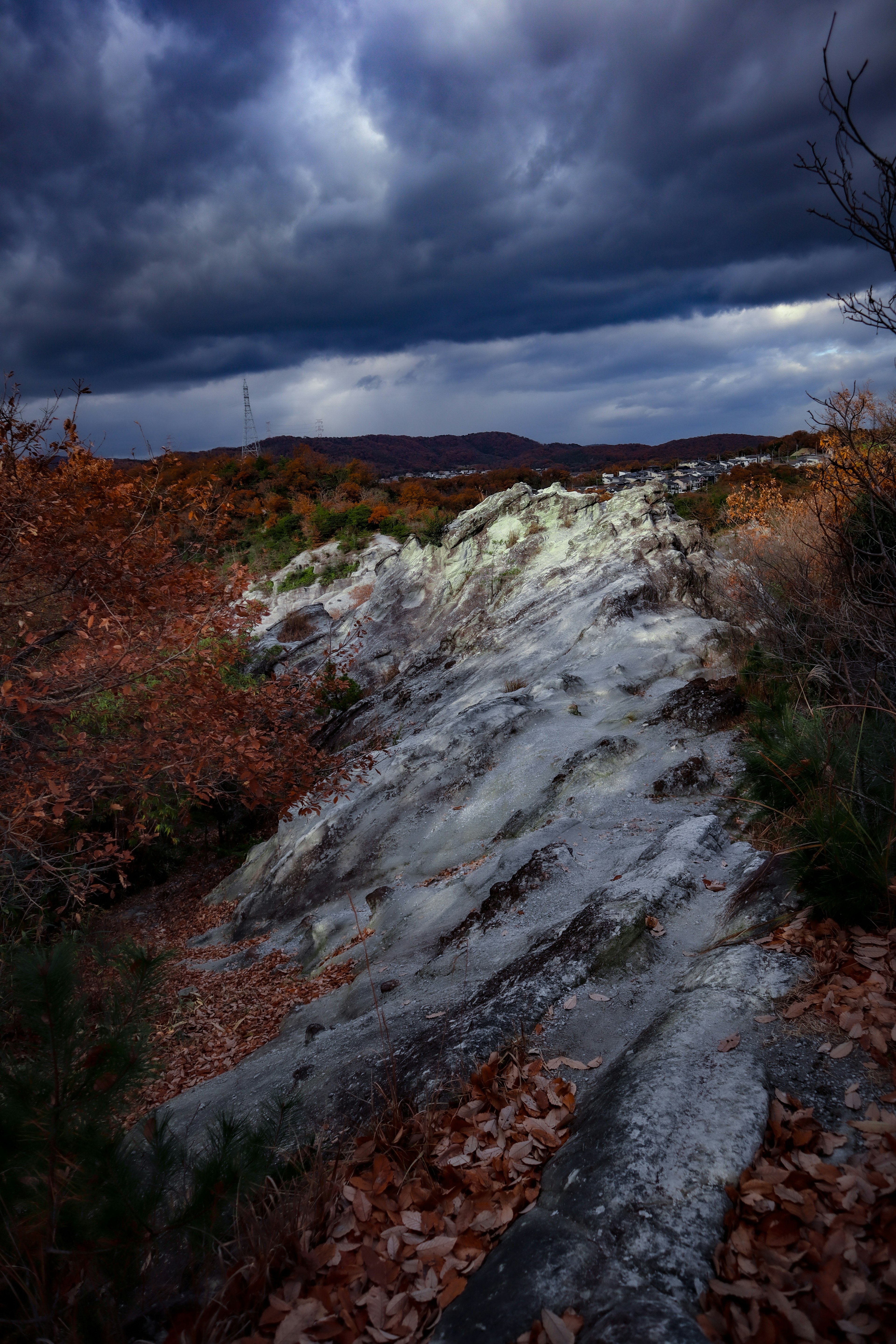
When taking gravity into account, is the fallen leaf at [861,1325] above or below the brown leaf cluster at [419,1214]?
above

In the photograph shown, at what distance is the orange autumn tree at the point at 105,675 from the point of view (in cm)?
576

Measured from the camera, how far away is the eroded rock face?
2.27 meters

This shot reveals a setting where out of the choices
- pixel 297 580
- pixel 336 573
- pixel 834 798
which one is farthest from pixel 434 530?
pixel 834 798

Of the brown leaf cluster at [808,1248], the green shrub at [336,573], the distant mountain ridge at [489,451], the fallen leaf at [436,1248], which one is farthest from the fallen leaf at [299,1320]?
the distant mountain ridge at [489,451]

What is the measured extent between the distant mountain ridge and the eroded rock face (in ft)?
162

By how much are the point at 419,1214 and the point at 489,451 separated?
A: 81282 mm

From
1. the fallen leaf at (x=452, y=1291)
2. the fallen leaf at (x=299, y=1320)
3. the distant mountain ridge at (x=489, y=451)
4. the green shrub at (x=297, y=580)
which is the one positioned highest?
the distant mountain ridge at (x=489, y=451)

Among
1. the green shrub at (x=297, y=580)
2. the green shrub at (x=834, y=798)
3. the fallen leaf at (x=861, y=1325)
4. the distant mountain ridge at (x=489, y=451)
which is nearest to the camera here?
the fallen leaf at (x=861, y=1325)

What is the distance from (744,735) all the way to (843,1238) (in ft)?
18.9

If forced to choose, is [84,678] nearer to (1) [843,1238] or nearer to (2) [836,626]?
(1) [843,1238]

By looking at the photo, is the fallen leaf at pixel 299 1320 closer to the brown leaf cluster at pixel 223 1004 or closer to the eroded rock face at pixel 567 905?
the eroded rock face at pixel 567 905

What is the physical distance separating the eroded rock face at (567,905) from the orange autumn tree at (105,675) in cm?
177

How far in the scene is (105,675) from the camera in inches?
241

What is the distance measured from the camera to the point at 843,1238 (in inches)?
74.7
